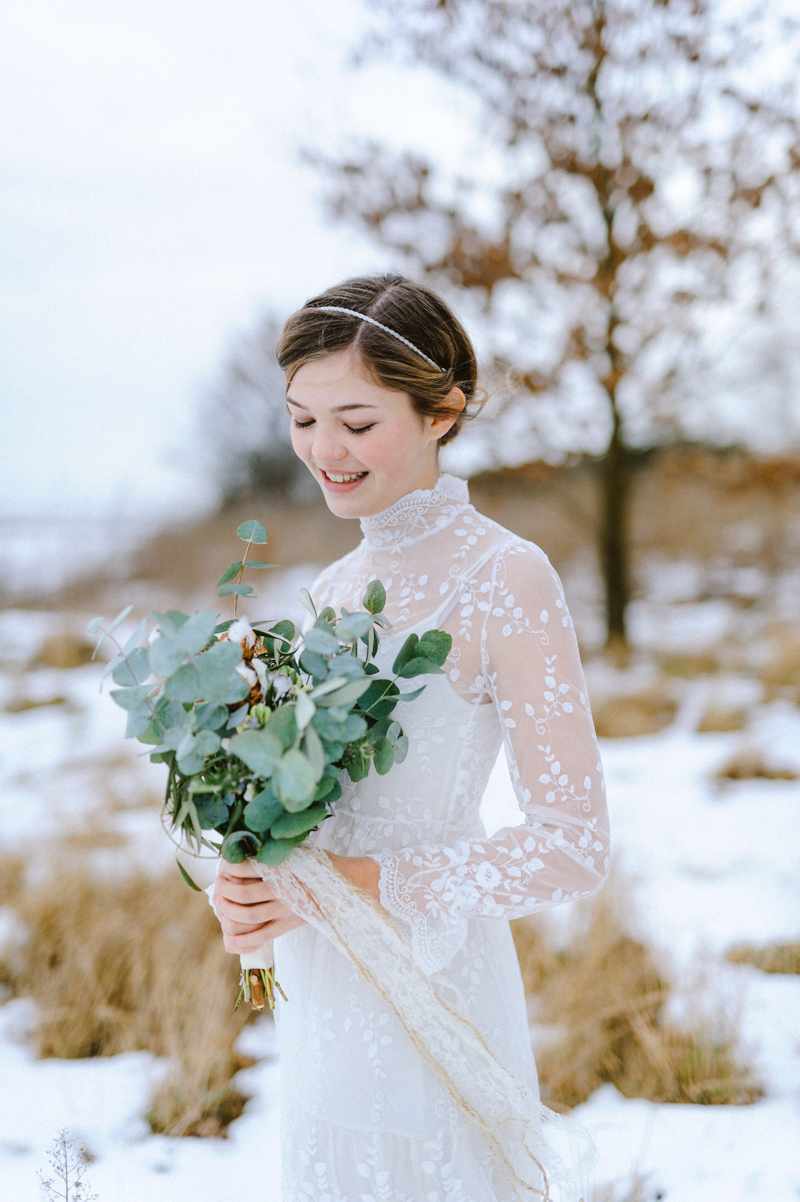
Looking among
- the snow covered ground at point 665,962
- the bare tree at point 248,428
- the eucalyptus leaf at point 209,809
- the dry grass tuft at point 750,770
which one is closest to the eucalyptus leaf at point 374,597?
the eucalyptus leaf at point 209,809

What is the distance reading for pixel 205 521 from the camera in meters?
12.5

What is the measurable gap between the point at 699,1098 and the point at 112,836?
2.66 m

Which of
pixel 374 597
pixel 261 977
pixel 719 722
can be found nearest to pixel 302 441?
pixel 374 597

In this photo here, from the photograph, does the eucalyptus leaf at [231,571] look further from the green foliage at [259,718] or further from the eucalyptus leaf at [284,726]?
the eucalyptus leaf at [284,726]

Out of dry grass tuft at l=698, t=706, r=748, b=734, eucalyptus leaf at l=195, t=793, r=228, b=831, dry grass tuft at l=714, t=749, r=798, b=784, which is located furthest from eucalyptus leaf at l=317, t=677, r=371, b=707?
dry grass tuft at l=698, t=706, r=748, b=734

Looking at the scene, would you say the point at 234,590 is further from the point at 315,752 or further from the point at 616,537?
the point at 616,537

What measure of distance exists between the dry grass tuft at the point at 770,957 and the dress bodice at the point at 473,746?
7.32 feet

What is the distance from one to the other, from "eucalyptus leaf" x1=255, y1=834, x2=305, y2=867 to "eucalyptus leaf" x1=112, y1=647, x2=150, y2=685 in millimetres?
264

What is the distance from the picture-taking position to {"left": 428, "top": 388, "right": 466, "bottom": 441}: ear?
1.31 meters

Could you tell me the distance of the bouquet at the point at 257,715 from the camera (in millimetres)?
919

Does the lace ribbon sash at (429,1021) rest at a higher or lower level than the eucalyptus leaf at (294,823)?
lower

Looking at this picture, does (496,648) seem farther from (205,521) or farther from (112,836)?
(205,521)

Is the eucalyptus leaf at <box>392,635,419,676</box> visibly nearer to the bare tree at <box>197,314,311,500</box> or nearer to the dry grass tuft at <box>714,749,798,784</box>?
the dry grass tuft at <box>714,749,798,784</box>

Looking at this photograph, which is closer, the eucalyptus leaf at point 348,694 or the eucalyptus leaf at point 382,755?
the eucalyptus leaf at point 348,694
